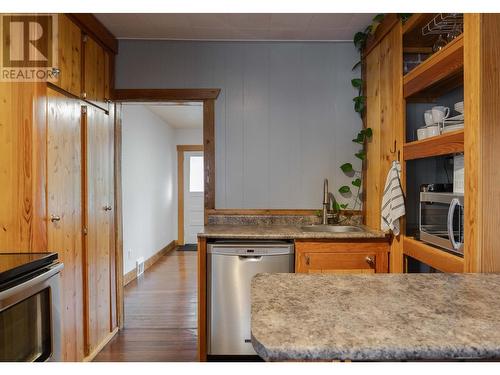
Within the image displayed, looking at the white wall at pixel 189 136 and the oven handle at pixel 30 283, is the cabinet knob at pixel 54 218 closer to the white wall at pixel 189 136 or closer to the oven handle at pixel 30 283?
the oven handle at pixel 30 283

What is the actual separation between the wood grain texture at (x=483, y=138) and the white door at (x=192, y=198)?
6.31 meters

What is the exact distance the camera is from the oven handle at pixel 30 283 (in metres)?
1.15

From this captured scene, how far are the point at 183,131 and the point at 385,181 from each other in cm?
556

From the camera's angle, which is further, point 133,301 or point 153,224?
point 153,224

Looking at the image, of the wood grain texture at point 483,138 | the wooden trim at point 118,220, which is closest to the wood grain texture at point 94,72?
the wooden trim at point 118,220

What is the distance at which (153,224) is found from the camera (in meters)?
5.88

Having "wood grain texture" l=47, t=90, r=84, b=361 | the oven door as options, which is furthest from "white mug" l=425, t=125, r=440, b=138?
"wood grain texture" l=47, t=90, r=84, b=361

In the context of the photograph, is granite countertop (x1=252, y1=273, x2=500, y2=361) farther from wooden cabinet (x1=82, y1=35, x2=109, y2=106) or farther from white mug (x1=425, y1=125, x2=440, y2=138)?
wooden cabinet (x1=82, y1=35, x2=109, y2=106)

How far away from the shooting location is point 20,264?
4.20 ft

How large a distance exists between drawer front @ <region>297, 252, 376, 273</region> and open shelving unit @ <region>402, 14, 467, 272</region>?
276mm

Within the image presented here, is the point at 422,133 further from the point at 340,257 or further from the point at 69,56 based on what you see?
the point at 69,56

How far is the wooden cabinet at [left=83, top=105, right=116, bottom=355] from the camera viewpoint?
2.54m
